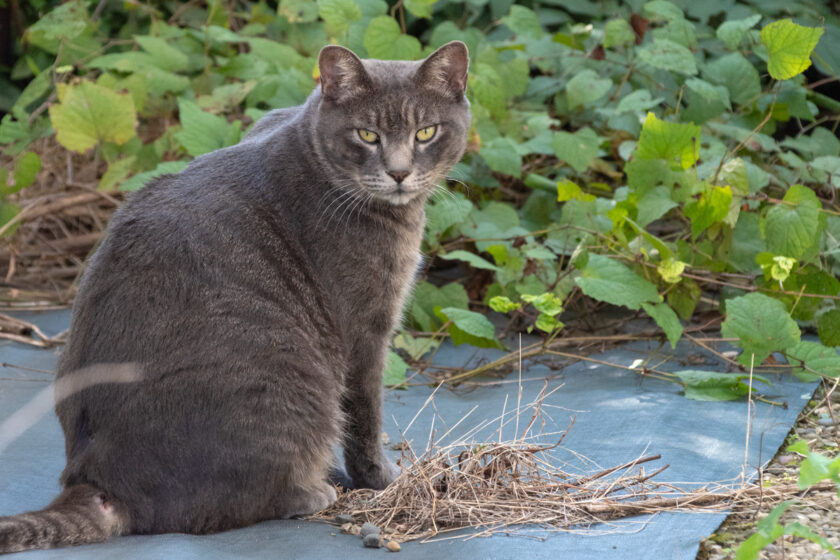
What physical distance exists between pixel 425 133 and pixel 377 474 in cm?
100

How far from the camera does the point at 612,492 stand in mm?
2320

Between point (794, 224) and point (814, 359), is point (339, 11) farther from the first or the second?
point (814, 359)

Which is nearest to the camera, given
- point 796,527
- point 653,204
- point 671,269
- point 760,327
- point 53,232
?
point 796,527

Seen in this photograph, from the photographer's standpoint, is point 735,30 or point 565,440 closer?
point 565,440

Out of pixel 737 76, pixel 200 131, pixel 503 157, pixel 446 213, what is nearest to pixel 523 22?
pixel 503 157

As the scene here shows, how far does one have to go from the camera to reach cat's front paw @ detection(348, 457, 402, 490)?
2.59 m

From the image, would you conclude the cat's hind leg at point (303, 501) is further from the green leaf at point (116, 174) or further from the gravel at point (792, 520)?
the green leaf at point (116, 174)

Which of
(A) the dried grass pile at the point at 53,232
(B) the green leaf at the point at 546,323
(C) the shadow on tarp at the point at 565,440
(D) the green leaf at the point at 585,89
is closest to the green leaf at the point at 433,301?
(C) the shadow on tarp at the point at 565,440

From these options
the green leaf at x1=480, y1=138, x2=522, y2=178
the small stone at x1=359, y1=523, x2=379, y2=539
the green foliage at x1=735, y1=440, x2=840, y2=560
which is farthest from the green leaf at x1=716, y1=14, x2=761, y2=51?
the small stone at x1=359, y1=523, x2=379, y2=539

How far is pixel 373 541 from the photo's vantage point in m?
2.10

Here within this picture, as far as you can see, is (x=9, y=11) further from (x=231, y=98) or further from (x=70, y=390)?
(x=70, y=390)

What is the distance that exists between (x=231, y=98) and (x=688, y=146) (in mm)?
2190

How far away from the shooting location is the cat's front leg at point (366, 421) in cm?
254

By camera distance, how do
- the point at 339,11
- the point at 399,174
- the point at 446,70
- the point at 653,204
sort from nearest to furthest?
the point at 399,174
the point at 446,70
the point at 653,204
the point at 339,11
